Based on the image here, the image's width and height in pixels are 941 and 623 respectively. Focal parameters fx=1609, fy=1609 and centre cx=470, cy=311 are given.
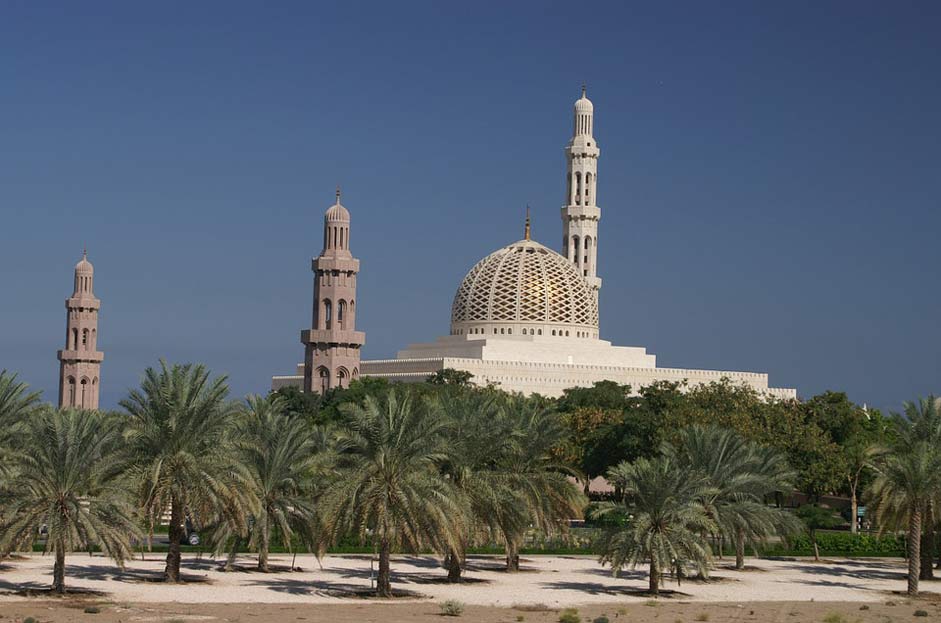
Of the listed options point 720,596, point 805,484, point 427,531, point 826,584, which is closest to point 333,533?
point 427,531

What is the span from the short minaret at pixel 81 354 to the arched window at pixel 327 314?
65.7ft

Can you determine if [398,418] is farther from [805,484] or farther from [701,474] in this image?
[805,484]

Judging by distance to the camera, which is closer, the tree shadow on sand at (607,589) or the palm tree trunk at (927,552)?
the tree shadow on sand at (607,589)

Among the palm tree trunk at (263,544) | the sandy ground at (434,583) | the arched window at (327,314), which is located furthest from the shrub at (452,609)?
the arched window at (327,314)

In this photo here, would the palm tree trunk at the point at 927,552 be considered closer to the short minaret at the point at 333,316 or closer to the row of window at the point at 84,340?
the short minaret at the point at 333,316

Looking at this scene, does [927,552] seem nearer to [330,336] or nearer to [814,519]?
[814,519]

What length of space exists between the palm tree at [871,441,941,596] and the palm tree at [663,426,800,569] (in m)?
2.90

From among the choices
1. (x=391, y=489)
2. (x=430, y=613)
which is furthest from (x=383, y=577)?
(x=430, y=613)

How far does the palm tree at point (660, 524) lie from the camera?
33062 millimetres

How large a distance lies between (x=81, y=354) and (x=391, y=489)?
61.1m

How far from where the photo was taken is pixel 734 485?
123 ft

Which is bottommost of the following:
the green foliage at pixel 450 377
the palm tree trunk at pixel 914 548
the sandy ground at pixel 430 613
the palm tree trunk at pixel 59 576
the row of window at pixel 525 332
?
the sandy ground at pixel 430 613

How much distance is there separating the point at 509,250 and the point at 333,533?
188 feet

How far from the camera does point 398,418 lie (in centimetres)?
3189
